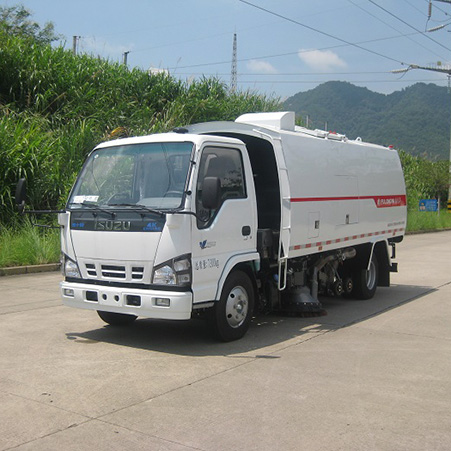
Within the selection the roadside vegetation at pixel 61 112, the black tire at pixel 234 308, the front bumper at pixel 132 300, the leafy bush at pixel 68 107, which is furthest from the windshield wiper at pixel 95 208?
the leafy bush at pixel 68 107

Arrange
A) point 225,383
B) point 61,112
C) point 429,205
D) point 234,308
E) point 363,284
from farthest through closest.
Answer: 1. point 429,205
2. point 61,112
3. point 363,284
4. point 234,308
5. point 225,383

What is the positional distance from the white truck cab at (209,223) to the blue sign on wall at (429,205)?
2517 cm

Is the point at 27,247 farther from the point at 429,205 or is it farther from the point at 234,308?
the point at 429,205

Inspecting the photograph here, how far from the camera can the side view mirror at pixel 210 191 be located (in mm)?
6336

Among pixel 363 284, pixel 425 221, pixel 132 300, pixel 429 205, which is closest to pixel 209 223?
pixel 132 300

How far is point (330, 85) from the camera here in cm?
16325

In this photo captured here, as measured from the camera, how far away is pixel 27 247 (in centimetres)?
1320

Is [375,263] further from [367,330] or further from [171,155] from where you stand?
[171,155]

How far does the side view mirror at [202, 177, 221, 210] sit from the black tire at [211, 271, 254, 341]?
3.46 feet

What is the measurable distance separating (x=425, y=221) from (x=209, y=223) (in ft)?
86.3

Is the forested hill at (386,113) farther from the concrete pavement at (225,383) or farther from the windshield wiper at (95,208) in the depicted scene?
the windshield wiper at (95,208)

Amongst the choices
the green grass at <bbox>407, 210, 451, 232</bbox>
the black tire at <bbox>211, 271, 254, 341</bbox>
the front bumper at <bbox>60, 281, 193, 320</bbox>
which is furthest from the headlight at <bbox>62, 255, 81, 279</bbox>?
the green grass at <bbox>407, 210, 451, 232</bbox>

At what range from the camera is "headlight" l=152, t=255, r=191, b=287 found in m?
6.37

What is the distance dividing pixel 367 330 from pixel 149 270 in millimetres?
3195
